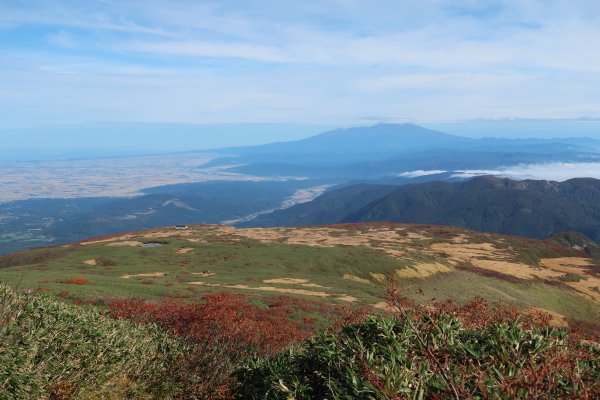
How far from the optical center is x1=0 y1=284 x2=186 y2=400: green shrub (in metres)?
12.3

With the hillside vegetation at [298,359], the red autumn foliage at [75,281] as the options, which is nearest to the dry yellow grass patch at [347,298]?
the hillside vegetation at [298,359]

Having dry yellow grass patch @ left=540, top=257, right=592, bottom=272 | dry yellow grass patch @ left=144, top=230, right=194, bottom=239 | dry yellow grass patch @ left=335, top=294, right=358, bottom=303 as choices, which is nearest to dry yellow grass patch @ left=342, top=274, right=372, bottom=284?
dry yellow grass patch @ left=335, top=294, right=358, bottom=303

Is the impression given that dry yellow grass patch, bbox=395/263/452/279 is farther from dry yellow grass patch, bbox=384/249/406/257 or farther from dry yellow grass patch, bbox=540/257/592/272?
dry yellow grass patch, bbox=540/257/592/272

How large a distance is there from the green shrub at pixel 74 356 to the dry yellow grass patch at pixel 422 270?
5488cm

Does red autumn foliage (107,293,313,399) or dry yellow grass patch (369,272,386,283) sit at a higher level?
red autumn foliage (107,293,313,399)

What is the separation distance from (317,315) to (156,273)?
29.7 metres

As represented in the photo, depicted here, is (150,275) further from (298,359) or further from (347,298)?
(298,359)

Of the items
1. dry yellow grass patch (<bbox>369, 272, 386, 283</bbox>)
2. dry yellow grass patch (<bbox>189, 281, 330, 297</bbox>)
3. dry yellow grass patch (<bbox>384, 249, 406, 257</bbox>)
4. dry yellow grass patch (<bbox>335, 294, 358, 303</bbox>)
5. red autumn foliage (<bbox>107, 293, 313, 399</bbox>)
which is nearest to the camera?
red autumn foliage (<bbox>107, 293, 313, 399</bbox>)

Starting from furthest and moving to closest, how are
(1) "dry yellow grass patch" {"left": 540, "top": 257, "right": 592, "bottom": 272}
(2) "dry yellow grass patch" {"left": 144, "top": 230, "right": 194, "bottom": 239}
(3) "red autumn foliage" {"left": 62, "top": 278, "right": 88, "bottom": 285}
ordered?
(2) "dry yellow grass patch" {"left": 144, "top": 230, "right": 194, "bottom": 239} < (1) "dry yellow grass patch" {"left": 540, "top": 257, "right": 592, "bottom": 272} < (3) "red autumn foliage" {"left": 62, "top": 278, "right": 88, "bottom": 285}

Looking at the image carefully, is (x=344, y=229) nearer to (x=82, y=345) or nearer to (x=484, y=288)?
(x=484, y=288)

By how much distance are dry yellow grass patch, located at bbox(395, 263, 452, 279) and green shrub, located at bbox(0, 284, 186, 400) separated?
5488cm

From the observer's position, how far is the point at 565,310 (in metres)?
62.9

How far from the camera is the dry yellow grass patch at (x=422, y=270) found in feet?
229

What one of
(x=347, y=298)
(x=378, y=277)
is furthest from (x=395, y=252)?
(x=347, y=298)
